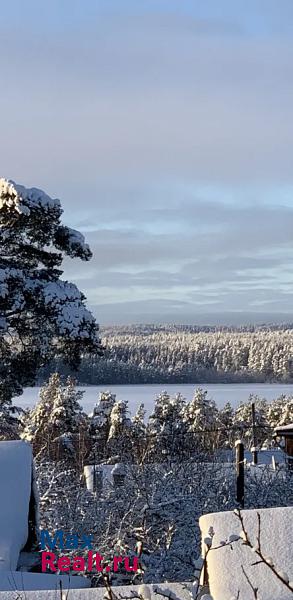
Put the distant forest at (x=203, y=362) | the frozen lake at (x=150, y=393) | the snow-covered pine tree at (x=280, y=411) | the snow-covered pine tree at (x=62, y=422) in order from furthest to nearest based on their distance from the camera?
the distant forest at (x=203, y=362) < the frozen lake at (x=150, y=393) < the snow-covered pine tree at (x=280, y=411) < the snow-covered pine tree at (x=62, y=422)

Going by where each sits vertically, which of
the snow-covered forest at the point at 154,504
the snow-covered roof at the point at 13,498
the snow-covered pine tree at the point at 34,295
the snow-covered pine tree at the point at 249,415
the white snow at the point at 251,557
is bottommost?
the snow-covered pine tree at the point at 249,415

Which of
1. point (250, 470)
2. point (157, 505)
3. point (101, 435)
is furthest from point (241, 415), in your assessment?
point (157, 505)

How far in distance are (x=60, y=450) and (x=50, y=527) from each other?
84.4 ft

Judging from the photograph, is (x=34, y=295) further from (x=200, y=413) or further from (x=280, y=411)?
(x=280, y=411)

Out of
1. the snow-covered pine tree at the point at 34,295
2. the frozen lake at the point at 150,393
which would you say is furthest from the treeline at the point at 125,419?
the snow-covered pine tree at the point at 34,295

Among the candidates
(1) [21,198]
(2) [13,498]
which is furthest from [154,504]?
(1) [21,198]

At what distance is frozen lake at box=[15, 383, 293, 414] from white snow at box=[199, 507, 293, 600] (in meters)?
39.2

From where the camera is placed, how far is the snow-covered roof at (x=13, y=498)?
8688mm

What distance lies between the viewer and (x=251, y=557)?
4.74 m

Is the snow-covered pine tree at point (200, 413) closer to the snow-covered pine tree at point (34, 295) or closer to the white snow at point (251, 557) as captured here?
the snow-covered pine tree at point (34, 295)

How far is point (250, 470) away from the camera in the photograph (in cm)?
1445

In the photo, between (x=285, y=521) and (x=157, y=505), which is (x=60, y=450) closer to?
(x=157, y=505)

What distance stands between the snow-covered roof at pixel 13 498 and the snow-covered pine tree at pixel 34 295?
142 inches

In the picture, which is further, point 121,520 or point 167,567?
point 121,520
